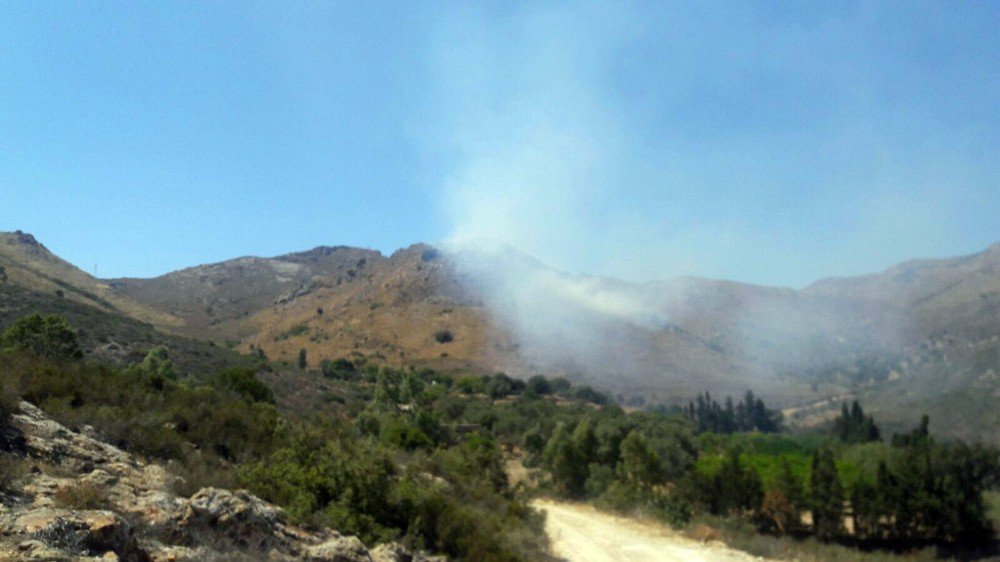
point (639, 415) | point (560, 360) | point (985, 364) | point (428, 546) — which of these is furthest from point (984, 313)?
point (428, 546)

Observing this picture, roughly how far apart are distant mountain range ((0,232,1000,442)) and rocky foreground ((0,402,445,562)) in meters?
45.9

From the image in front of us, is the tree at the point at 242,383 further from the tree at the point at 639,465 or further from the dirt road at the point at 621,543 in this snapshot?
the tree at the point at 639,465

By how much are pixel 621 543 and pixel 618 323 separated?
105 meters

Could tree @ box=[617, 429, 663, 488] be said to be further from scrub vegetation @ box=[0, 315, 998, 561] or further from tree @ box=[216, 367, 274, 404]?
tree @ box=[216, 367, 274, 404]

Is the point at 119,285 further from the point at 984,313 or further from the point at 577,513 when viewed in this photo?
the point at 984,313

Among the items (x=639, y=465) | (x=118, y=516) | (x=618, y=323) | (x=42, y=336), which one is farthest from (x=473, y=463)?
(x=618, y=323)

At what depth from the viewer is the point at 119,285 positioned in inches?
5320

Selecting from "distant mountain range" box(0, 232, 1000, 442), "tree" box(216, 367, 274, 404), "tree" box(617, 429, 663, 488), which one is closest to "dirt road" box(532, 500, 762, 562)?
"tree" box(617, 429, 663, 488)

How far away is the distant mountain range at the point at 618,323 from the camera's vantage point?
67.1 m

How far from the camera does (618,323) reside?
124562 millimetres

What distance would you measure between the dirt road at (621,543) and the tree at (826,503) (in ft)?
34.3

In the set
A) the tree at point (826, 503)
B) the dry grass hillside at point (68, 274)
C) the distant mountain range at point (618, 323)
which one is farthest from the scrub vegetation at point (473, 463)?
the dry grass hillside at point (68, 274)

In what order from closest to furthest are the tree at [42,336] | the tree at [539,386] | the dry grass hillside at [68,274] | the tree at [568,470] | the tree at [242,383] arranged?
the tree at [42,336]
the tree at [242,383]
the tree at [568,470]
the tree at [539,386]
the dry grass hillside at [68,274]

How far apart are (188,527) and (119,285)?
491ft
